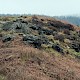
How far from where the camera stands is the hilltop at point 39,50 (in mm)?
18366

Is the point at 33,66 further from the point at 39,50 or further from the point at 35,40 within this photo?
the point at 35,40

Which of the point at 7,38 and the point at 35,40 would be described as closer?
the point at 35,40

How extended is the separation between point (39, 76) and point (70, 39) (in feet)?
39.1

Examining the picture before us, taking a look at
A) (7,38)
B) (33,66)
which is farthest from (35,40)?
(33,66)

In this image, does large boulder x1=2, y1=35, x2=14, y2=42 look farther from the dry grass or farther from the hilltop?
the dry grass

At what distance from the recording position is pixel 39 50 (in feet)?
73.8

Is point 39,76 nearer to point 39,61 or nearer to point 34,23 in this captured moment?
point 39,61

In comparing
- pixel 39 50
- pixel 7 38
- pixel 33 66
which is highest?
pixel 7 38

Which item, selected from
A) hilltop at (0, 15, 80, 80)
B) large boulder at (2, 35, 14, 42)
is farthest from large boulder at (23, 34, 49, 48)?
large boulder at (2, 35, 14, 42)

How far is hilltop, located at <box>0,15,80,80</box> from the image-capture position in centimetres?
1837

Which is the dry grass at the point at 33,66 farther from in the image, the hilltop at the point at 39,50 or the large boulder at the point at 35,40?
the large boulder at the point at 35,40

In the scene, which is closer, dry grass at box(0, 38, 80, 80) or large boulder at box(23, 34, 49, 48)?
dry grass at box(0, 38, 80, 80)

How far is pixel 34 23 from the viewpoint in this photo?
102ft

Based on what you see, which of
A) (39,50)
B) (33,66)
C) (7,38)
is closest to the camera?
(33,66)
